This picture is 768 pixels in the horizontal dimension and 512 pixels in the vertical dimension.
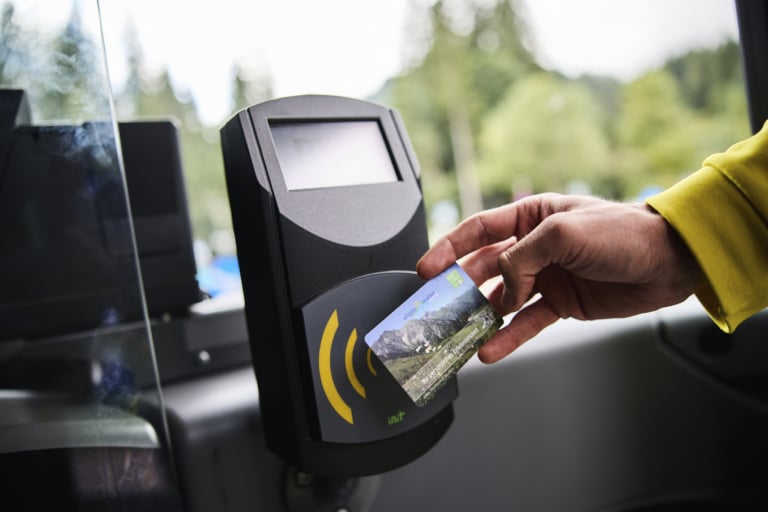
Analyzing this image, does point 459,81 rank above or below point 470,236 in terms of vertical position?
above

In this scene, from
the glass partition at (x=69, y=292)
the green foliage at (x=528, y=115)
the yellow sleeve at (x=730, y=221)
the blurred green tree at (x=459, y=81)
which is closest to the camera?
the glass partition at (x=69, y=292)

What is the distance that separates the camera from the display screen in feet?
2.07

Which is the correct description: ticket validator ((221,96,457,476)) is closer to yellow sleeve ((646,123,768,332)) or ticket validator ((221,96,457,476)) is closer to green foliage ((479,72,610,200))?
yellow sleeve ((646,123,768,332))

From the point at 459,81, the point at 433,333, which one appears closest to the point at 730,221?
the point at 433,333

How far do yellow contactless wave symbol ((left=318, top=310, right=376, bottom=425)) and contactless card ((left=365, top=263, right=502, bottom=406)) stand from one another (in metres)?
0.03

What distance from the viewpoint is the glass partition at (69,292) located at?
0.55 m

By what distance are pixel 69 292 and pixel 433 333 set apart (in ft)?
1.27

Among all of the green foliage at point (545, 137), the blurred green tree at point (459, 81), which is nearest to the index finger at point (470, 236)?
the blurred green tree at point (459, 81)

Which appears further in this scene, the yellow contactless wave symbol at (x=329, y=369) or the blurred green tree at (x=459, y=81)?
the blurred green tree at (x=459, y=81)

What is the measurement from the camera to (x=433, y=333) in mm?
597

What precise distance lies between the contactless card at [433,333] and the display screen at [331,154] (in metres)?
0.14

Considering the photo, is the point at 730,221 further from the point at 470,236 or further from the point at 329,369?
the point at 329,369

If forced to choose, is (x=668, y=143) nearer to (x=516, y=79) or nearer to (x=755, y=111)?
(x=516, y=79)

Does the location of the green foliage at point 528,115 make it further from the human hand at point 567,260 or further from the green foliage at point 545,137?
the human hand at point 567,260
